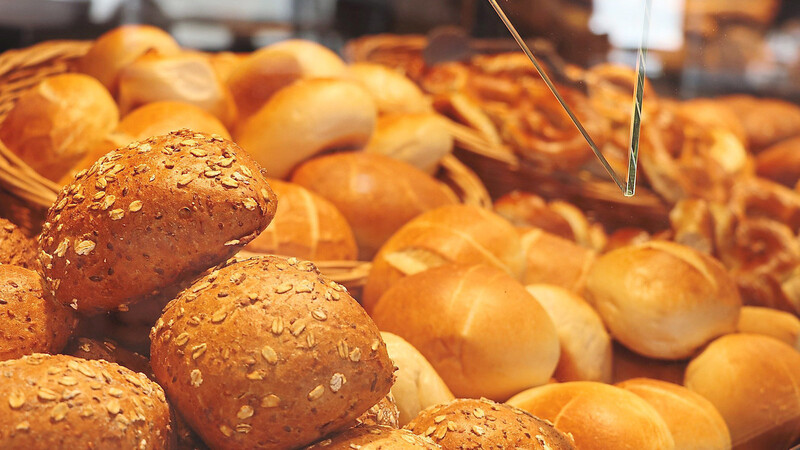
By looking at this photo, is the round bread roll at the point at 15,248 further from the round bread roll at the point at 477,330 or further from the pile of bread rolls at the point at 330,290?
the round bread roll at the point at 477,330

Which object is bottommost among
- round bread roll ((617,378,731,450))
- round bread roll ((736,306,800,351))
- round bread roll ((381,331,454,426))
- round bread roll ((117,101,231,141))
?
round bread roll ((736,306,800,351))

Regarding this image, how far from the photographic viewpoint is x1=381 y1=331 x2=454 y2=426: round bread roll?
143cm

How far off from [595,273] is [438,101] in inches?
58.5

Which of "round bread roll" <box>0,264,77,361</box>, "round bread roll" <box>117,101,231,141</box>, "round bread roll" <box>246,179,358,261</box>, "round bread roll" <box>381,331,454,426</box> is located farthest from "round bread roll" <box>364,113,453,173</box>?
"round bread roll" <box>0,264,77,361</box>

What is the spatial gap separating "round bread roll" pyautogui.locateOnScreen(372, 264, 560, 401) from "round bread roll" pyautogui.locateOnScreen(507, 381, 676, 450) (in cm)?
7

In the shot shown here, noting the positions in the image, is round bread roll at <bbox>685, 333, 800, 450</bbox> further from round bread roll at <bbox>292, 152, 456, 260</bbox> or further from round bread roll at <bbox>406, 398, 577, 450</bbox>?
round bread roll at <bbox>292, 152, 456, 260</bbox>

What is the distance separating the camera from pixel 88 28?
214cm

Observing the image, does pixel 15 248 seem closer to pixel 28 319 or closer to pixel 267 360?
pixel 28 319

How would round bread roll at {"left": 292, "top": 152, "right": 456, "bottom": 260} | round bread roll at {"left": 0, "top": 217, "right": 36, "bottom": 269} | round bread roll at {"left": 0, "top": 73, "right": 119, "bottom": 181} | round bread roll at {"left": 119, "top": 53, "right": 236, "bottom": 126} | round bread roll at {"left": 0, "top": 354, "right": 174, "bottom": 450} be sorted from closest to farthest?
round bread roll at {"left": 0, "top": 354, "right": 174, "bottom": 450}
round bread roll at {"left": 0, "top": 217, "right": 36, "bottom": 269}
round bread roll at {"left": 0, "top": 73, "right": 119, "bottom": 181}
round bread roll at {"left": 119, "top": 53, "right": 236, "bottom": 126}
round bread roll at {"left": 292, "top": 152, "right": 456, "bottom": 260}

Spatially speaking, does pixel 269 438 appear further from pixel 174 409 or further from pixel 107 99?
pixel 107 99

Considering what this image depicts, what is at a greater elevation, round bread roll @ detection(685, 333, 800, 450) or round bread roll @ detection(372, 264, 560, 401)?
round bread roll @ detection(372, 264, 560, 401)

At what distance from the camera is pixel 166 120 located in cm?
192

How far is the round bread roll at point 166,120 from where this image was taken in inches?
73.7

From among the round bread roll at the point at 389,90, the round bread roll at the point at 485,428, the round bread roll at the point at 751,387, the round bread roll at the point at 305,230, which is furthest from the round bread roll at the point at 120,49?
the round bread roll at the point at 751,387
